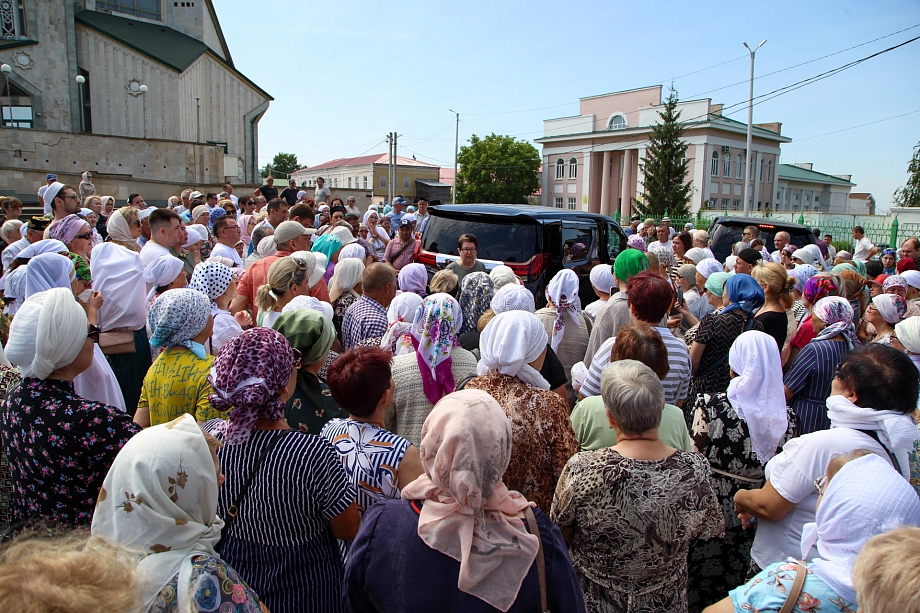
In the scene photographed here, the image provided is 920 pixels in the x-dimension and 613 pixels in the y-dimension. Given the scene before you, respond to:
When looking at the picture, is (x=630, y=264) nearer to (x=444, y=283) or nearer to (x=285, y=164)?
(x=444, y=283)

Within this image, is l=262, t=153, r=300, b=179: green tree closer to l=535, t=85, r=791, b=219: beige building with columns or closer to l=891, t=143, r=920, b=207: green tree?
l=535, t=85, r=791, b=219: beige building with columns

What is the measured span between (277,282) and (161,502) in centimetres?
290

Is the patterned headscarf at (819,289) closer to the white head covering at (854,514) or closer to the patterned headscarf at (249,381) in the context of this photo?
the white head covering at (854,514)

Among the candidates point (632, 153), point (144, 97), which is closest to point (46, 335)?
point (144, 97)

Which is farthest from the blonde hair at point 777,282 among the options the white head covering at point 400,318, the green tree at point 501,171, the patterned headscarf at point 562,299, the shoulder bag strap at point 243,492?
the green tree at point 501,171

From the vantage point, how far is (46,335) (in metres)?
2.49

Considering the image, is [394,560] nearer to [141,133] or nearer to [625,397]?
[625,397]

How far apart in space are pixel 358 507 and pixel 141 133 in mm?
32382

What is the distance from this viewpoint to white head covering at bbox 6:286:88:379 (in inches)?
98.0

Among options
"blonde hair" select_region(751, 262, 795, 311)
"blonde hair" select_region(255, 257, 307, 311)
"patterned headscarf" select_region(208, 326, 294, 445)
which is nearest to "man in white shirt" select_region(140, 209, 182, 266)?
"blonde hair" select_region(255, 257, 307, 311)

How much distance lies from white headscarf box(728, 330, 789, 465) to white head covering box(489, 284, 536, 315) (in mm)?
1623

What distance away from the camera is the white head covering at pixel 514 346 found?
2.97m

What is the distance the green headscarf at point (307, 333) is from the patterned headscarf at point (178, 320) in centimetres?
44

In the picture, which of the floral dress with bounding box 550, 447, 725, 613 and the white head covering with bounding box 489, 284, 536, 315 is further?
the white head covering with bounding box 489, 284, 536, 315
